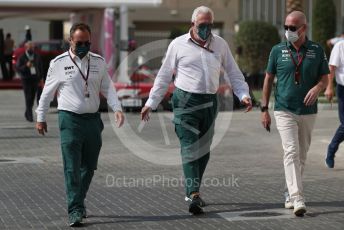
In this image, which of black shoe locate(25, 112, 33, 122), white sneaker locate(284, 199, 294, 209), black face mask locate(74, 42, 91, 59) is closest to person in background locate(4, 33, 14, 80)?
black shoe locate(25, 112, 33, 122)

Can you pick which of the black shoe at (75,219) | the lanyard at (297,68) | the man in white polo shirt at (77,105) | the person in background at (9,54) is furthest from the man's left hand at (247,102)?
the person in background at (9,54)

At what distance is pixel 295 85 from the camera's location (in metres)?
9.52

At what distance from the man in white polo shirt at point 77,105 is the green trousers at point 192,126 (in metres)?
0.85

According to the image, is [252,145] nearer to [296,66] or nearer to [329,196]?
[329,196]

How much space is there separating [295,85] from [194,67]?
1.05 m

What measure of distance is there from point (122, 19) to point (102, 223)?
24096 millimetres

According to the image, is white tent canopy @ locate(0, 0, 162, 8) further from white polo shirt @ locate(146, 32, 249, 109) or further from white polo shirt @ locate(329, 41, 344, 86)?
white polo shirt @ locate(146, 32, 249, 109)

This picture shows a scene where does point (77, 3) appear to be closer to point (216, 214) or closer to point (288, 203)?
point (288, 203)

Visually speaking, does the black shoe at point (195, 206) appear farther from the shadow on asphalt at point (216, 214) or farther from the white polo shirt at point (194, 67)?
the white polo shirt at point (194, 67)

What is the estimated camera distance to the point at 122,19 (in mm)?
32688

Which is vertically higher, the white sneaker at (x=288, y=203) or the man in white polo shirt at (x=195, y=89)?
the man in white polo shirt at (x=195, y=89)

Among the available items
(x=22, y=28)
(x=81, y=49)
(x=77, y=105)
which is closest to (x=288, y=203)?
(x=77, y=105)

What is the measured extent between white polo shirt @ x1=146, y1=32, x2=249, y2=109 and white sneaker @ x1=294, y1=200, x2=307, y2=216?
4.14ft

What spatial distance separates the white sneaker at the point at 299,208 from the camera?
9203mm
